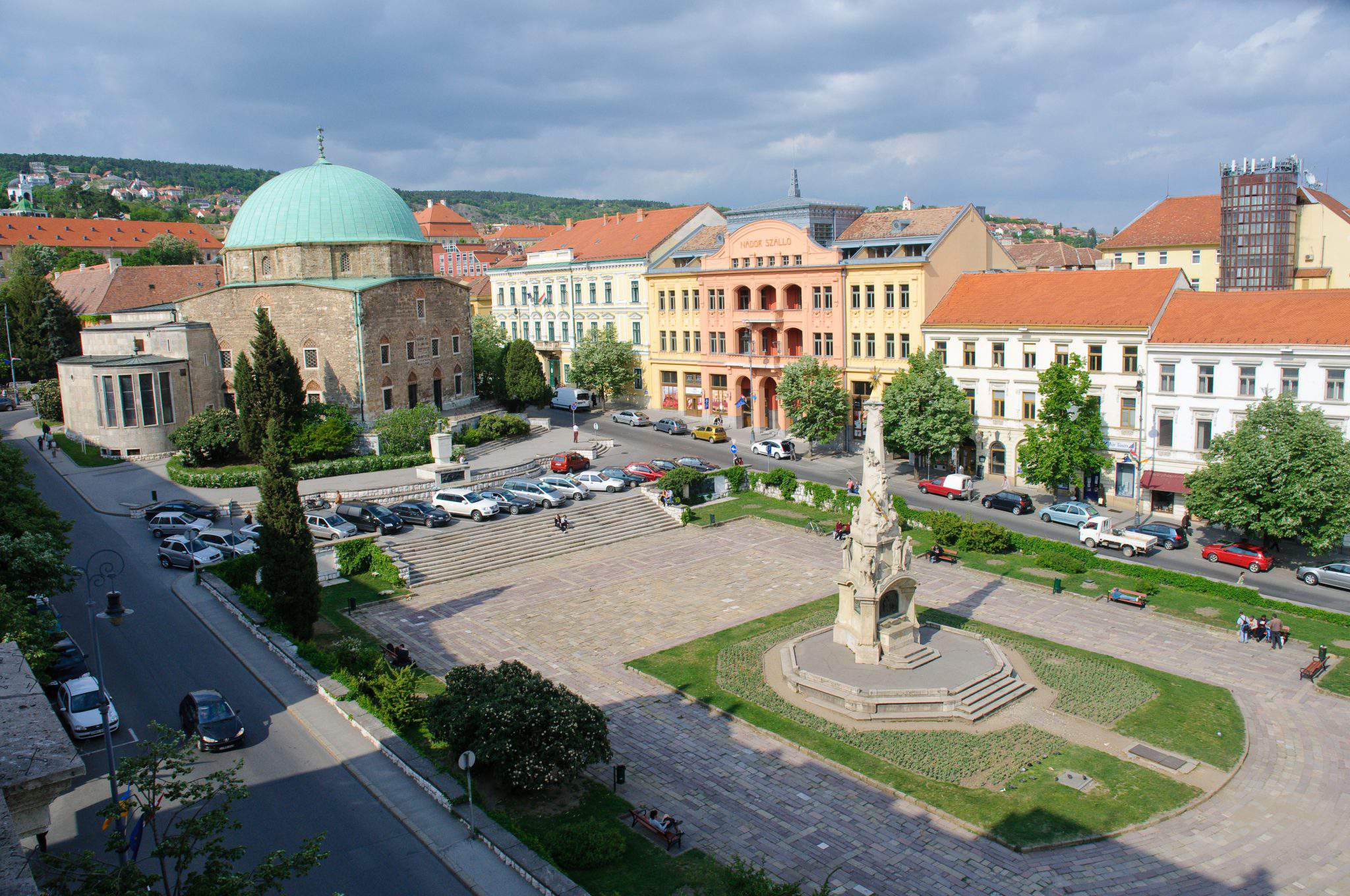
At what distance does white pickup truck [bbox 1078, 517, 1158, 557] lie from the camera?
4091 centimetres

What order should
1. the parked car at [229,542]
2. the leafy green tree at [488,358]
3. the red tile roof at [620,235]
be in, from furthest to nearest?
the red tile roof at [620,235], the leafy green tree at [488,358], the parked car at [229,542]

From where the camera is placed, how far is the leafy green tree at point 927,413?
51.2 metres

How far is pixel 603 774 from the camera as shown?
22750mm

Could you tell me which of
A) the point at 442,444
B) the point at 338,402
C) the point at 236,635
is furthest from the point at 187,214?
the point at 236,635

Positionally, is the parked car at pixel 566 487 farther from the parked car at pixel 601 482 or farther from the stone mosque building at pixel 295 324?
the stone mosque building at pixel 295 324

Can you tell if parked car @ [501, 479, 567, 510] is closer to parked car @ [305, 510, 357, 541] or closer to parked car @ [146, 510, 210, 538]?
parked car @ [305, 510, 357, 541]

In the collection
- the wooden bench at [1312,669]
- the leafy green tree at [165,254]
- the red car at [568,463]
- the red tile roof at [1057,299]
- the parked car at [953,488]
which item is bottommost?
the wooden bench at [1312,669]

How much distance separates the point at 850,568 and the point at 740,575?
11.4 meters

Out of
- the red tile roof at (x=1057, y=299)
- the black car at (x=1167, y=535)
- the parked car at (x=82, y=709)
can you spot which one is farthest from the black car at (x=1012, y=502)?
the parked car at (x=82, y=709)

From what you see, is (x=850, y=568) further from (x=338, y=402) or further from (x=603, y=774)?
(x=338, y=402)

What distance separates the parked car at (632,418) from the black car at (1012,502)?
1109 inches

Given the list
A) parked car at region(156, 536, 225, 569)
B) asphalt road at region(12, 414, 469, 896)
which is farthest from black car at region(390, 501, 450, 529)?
asphalt road at region(12, 414, 469, 896)

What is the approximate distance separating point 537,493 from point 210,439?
1940 cm

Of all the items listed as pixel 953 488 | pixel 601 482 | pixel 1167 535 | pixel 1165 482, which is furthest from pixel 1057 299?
pixel 601 482
